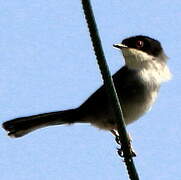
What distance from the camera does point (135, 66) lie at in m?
6.91

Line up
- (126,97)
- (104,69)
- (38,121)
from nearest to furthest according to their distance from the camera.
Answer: (104,69) → (126,97) → (38,121)

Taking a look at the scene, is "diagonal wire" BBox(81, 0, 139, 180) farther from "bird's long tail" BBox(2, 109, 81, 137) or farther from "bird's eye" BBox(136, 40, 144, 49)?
"bird's eye" BBox(136, 40, 144, 49)

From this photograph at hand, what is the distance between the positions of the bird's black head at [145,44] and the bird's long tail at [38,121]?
1.11 metres

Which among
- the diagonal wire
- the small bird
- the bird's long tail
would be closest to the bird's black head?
the small bird

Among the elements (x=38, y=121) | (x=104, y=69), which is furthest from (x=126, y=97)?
(x=104, y=69)

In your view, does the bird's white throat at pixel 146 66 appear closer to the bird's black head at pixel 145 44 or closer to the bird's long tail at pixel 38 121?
the bird's black head at pixel 145 44

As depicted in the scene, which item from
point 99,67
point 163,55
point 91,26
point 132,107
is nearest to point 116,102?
point 99,67

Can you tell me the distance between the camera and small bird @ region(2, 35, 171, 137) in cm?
660

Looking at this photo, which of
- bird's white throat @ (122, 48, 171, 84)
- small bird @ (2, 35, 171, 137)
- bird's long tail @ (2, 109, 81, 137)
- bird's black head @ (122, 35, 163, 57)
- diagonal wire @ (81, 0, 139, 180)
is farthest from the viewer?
bird's black head @ (122, 35, 163, 57)

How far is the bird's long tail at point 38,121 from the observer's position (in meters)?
6.87

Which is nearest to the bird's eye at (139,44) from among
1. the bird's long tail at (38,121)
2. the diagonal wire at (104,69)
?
the bird's long tail at (38,121)

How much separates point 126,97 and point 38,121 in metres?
1.16

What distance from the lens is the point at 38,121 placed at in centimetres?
688

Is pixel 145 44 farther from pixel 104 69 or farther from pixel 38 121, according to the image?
pixel 104 69
